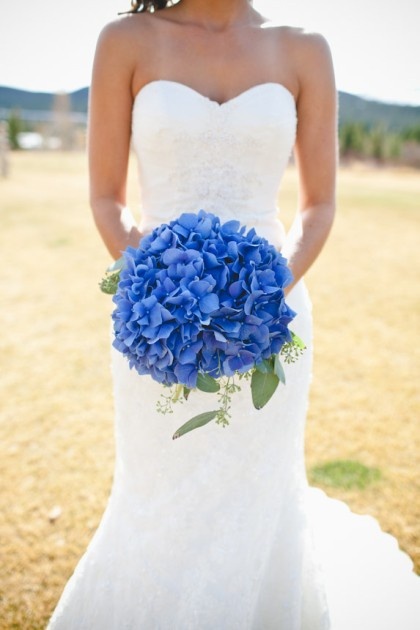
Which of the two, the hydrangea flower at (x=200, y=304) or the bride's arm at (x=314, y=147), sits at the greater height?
the bride's arm at (x=314, y=147)

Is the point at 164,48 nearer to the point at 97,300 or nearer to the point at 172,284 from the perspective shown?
the point at 172,284

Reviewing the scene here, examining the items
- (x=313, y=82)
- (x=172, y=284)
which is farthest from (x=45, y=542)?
(x=313, y=82)

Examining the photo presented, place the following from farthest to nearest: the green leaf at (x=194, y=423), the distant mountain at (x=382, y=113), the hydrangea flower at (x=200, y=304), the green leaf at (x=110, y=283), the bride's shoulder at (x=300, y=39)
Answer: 1. the distant mountain at (x=382, y=113)
2. the bride's shoulder at (x=300, y=39)
3. the green leaf at (x=110, y=283)
4. the green leaf at (x=194, y=423)
5. the hydrangea flower at (x=200, y=304)

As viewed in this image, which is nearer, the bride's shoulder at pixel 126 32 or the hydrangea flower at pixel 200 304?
the hydrangea flower at pixel 200 304

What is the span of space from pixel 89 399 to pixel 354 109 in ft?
322

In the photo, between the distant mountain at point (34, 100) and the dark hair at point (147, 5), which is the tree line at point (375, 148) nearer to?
the dark hair at point (147, 5)

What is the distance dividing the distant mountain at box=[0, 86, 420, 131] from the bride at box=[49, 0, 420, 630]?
3392 inches

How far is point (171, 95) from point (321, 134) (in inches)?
26.7

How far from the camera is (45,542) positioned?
3225mm

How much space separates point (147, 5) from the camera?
222 cm

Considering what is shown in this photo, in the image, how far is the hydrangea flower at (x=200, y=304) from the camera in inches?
56.1

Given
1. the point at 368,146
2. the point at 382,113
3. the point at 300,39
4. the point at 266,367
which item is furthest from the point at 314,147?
the point at 382,113

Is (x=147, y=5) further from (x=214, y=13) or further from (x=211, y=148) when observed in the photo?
(x=211, y=148)

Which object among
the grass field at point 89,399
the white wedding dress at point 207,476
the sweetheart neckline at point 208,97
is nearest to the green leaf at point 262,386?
the white wedding dress at point 207,476
